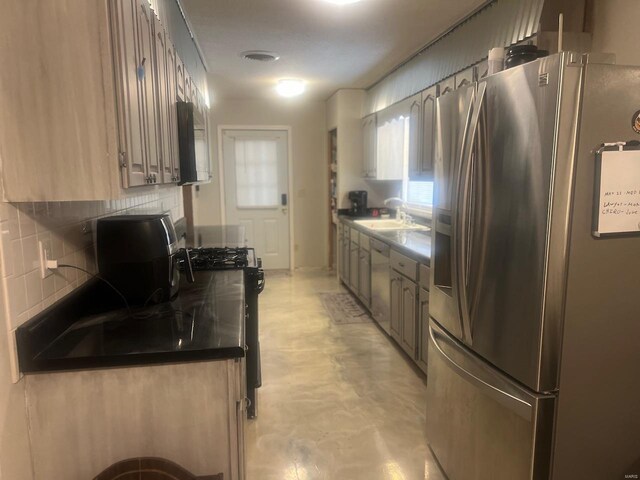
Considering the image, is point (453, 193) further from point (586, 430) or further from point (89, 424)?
point (89, 424)

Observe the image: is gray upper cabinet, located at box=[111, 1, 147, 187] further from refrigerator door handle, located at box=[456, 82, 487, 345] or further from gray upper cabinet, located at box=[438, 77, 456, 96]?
gray upper cabinet, located at box=[438, 77, 456, 96]

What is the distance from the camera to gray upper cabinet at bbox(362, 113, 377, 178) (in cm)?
509

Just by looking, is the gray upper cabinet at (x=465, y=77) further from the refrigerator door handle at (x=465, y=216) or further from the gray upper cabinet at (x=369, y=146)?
the gray upper cabinet at (x=369, y=146)

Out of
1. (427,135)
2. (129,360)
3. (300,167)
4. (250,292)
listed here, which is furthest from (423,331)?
(300,167)

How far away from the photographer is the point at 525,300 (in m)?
1.47

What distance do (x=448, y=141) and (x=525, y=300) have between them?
770 mm

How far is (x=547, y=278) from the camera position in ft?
4.56

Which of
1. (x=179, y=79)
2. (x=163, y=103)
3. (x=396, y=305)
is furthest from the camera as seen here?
(x=396, y=305)

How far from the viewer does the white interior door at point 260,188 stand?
249 inches

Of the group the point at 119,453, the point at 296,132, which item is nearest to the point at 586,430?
the point at 119,453

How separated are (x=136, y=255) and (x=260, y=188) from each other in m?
4.76

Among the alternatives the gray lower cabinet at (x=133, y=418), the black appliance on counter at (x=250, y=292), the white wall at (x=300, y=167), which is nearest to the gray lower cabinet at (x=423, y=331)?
the black appliance on counter at (x=250, y=292)

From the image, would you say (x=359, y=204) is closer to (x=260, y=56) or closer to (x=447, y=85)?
(x=260, y=56)

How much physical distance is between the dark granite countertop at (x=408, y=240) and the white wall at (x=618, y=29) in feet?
4.75
